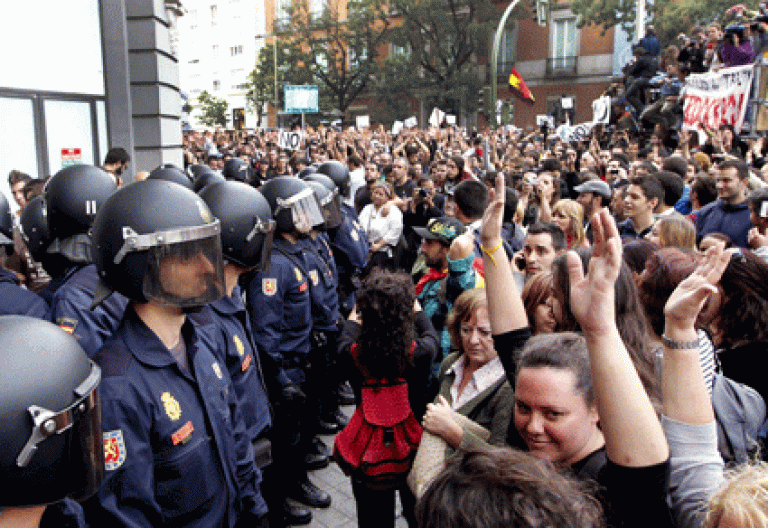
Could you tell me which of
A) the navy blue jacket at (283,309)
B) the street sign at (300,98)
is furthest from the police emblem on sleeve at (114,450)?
the street sign at (300,98)

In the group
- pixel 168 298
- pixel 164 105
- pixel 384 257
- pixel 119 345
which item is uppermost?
pixel 164 105

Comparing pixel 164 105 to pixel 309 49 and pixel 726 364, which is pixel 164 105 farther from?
pixel 309 49

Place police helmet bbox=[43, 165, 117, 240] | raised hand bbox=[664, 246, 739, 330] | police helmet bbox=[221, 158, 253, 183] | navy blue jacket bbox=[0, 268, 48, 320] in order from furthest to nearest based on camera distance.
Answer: police helmet bbox=[221, 158, 253, 183]
police helmet bbox=[43, 165, 117, 240]
navy blue jacket bbox=[0, 268, 48, 320]
raised hand bbox=[664, 246, 739, 330]

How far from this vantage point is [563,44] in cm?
4241

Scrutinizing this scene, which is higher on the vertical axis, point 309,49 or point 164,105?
point 309,49

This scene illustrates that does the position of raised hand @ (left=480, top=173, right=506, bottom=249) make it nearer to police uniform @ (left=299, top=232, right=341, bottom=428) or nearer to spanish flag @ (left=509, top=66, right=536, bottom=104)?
police uniform @ (left=299, top=232, right=341, bottom=428)

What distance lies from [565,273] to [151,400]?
1.47 m

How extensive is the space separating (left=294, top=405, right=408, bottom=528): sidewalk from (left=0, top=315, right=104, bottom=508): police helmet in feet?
8.92

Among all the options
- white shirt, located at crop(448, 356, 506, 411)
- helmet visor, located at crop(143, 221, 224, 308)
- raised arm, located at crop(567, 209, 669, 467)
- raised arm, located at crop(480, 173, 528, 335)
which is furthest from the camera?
white shirt, located at crop(448, 356, 506, 411)

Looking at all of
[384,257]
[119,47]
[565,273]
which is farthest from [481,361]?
[119,47]

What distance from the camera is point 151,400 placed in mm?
2006

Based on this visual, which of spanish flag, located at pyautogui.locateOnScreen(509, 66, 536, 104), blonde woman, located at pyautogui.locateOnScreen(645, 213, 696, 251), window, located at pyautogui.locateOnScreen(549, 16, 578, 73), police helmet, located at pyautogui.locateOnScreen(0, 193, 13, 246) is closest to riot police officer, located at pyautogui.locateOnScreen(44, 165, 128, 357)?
police helmet, located at pyautogui.locateOnScreen(0, 193, 13, 246)

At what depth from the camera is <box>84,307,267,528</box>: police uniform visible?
193 centimetres

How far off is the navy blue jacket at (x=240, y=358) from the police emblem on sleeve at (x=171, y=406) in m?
0.52
